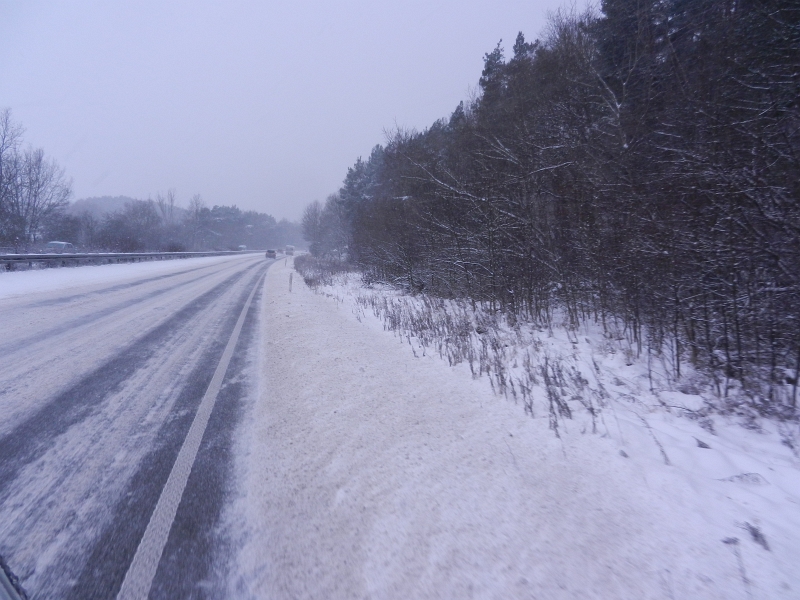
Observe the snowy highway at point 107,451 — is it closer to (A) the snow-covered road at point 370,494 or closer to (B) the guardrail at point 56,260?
(A) the snow-covered road at point 370,494

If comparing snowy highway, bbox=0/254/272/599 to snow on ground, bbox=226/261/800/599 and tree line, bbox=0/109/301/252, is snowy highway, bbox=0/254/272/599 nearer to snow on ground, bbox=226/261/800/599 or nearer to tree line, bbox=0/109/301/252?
snow on ground, bbox=226/261/800/599

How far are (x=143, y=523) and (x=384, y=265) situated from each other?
1742cm

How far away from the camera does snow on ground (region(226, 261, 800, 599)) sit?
2.07 meters

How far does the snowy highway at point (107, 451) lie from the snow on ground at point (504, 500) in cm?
31

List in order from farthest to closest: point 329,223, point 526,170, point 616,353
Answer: point 329,223, point 526,170, point 616,353

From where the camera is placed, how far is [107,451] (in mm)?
3217

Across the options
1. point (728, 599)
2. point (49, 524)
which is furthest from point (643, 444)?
point (49, 524)

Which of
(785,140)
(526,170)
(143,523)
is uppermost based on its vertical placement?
(526,170)

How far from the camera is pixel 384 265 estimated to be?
19484mm

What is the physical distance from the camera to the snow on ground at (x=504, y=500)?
2.07 metres

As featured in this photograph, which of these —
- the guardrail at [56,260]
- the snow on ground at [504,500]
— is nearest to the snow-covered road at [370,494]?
the snow on ground at [504,500]

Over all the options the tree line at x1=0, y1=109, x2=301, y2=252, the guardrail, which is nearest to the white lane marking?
the guardrail

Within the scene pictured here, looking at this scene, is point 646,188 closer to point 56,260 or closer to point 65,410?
point 65,410

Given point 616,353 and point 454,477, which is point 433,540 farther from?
point 616,353
